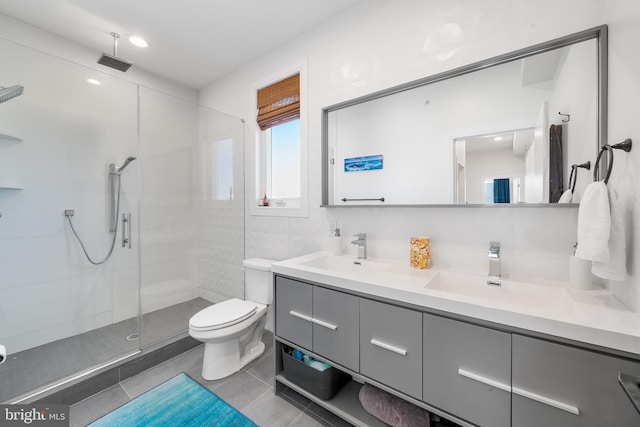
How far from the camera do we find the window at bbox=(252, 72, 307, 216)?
7.02 ft

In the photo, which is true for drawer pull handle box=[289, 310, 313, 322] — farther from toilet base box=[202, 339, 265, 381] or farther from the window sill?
the window sill

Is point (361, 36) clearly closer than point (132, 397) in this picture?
No

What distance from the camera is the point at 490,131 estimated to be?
4.36 ft

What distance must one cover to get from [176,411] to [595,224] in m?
2.22

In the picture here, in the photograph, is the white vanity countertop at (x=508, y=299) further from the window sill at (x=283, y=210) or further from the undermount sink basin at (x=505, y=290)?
the window sill at (x=283, y=210)

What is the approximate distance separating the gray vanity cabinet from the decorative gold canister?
47 cm

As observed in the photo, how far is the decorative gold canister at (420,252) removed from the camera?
56.7 inches

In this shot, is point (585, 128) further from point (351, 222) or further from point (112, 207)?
point (112, 207)

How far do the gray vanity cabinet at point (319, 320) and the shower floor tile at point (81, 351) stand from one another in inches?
53.0

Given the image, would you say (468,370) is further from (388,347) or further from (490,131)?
(490,131)

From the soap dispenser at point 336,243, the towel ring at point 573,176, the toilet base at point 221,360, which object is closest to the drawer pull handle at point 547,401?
the towel ring at point 573,176

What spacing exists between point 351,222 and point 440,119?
86 cm

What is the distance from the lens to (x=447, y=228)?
1.45 meters

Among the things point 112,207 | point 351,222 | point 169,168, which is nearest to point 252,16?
point 169,168
